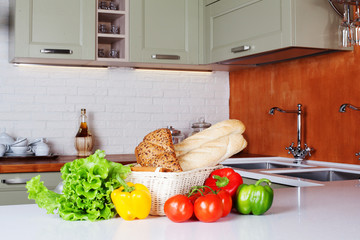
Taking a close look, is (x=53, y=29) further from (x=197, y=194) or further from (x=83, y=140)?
(x=197, y=194)

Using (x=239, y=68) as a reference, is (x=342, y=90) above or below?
below

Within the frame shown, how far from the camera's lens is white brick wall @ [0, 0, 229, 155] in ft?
11.9

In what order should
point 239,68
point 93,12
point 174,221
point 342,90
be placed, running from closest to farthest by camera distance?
point 174,221, point 342,90, point 93,12, point 239,68

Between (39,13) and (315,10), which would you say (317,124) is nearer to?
(315,10)

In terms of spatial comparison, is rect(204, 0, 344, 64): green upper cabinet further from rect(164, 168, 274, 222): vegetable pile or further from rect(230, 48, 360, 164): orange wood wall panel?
rect(164, 168, 274, 222): vegetable pile

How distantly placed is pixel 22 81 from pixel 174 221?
8.85ft

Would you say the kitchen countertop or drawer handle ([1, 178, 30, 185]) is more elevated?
the kitchen countertop

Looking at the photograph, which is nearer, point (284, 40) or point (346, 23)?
point (346, 23)

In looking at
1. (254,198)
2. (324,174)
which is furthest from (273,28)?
(254,198)

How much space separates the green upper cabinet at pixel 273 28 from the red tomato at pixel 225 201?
5.31ft

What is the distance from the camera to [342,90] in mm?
2973

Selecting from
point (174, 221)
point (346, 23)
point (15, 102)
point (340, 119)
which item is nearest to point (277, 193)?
point (174, 221)

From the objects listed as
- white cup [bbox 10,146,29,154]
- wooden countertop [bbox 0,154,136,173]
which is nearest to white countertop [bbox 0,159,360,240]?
wooden countertop [bbox 0,154,136,173]

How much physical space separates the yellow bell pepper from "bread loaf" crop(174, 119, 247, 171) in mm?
218
